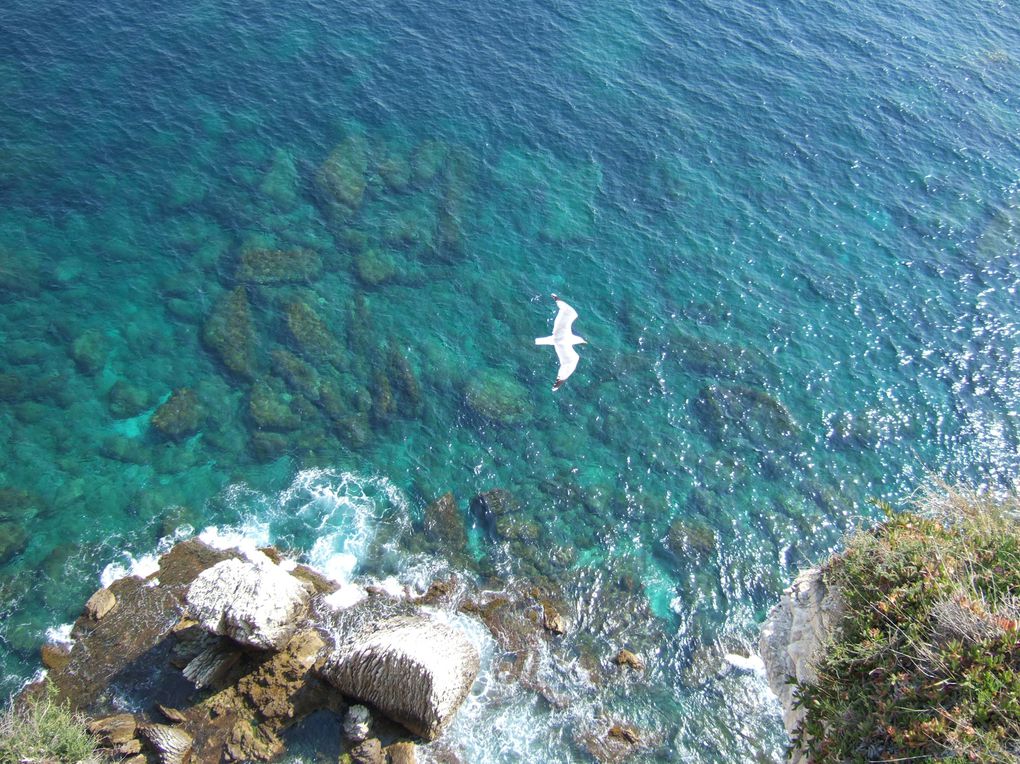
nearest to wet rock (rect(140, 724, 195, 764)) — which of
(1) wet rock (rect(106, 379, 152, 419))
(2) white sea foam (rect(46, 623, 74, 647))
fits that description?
(2) white sea foam (rect(46, 623, 74, 647))

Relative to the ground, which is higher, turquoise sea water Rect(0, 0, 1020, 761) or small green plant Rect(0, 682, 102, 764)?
turquoise sea water Rect(0, 0, 1020, 761)

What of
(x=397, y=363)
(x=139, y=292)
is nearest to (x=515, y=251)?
(x=397, y=363)

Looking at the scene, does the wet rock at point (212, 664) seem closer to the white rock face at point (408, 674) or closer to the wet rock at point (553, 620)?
the white rock face at point (408, 674)

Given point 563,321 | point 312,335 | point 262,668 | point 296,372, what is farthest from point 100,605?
point 563,321

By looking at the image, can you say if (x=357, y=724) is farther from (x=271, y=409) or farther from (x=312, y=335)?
(x=312, y=335)

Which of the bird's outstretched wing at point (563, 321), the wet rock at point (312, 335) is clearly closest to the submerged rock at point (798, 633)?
the bird's outstretched wing at point (563, 321)

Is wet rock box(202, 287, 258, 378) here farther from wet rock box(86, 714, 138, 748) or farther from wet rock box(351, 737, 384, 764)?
wet rock box(351, 737, 384, 764)
